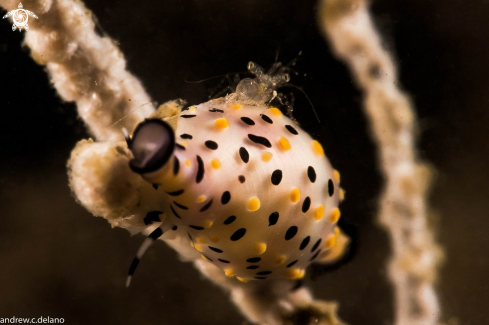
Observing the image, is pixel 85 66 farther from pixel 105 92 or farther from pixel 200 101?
pixel 200 101

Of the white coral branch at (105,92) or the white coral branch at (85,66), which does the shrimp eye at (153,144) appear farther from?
the white coral branch at (85,66)

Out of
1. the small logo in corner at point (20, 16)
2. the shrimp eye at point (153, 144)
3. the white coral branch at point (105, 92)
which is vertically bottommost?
the shrimp eye at point (153, 144)

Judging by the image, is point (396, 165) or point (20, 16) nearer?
point (20, 16)

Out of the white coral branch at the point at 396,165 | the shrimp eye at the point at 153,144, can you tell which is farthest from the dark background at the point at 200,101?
the shrimp eye at the point at 153,144

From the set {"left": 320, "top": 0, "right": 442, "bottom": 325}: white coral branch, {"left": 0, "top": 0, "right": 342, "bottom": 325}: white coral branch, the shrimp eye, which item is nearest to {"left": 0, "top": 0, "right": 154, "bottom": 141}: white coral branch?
{"left": 0, "top": 0, "right": 342, "bottom": 325}: white coral branch

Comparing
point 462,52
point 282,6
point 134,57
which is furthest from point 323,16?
point 134,57

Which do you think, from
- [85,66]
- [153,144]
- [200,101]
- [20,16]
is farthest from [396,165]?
[20,16]

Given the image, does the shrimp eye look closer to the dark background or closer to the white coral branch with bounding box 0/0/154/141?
the white coral branch with bounding box 0/0/154/141
